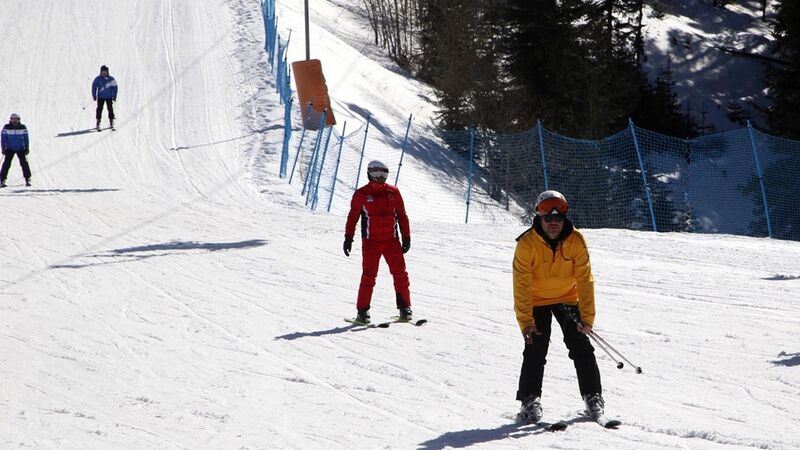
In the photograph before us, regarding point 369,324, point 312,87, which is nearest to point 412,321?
point 369,324

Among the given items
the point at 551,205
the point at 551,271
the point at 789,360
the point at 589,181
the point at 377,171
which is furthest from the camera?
the point at 589,181

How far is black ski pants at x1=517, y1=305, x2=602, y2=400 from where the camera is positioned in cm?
721

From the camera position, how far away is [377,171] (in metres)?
10.5

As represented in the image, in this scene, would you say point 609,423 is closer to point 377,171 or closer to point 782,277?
point 377,171

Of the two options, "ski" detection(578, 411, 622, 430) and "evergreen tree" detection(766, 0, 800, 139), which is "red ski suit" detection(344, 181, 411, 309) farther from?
"evergreen tree" detection(766, 0, 800, 139)

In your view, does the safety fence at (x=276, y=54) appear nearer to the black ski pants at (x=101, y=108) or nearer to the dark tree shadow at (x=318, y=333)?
the black ski pants at (x=101, y=108)

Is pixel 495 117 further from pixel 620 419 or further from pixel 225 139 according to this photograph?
pixel 620 419

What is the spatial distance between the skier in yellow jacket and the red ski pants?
11.9ft

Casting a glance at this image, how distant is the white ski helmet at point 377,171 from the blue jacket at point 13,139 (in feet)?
42.9

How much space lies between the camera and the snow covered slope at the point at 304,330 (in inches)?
293

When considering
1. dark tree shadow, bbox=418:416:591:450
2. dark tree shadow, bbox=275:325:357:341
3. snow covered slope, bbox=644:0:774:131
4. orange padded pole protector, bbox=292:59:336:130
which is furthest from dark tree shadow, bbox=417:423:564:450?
snow covered slope, bbox=644:0:774:131

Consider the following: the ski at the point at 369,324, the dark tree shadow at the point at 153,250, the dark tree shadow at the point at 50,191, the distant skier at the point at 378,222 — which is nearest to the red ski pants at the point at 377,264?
the distant skier at the point at 378,222

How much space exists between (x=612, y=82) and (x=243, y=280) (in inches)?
903

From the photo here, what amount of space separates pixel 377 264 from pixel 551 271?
12.8 feet
